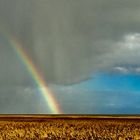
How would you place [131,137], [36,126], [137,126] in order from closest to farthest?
[131,137]
[137,126]
[36,126]

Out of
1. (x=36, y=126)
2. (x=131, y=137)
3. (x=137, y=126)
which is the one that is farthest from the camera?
(x=36, y=126)

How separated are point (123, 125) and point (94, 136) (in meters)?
7.35

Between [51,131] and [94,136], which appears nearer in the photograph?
[94,136]

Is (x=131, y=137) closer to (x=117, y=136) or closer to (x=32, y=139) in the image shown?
(x=117, y=136)

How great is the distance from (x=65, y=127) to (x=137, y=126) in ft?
30.6

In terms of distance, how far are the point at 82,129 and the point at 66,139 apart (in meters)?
4.84

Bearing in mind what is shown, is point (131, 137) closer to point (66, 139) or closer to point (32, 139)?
point (66, 139)

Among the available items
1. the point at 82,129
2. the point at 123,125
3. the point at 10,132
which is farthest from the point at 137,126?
the point at 10,132

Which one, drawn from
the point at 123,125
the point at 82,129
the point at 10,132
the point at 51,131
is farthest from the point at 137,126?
the point at 10,132

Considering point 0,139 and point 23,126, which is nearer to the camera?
point 0,139

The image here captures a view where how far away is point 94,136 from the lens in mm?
49531

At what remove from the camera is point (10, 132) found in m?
53.5

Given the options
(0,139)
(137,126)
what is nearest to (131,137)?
(137,126)

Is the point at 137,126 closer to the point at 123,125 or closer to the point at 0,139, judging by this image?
the point at 123,125
